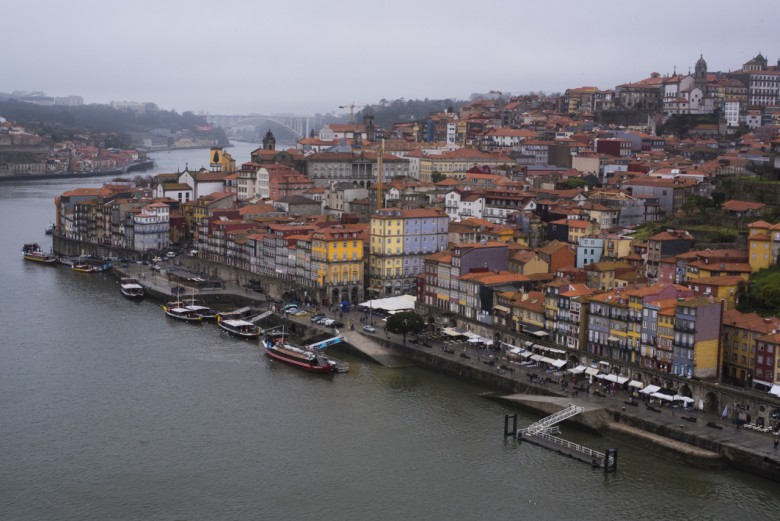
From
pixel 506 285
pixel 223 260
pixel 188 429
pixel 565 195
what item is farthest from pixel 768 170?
pixel 188 429

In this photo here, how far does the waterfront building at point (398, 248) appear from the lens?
29.7 m

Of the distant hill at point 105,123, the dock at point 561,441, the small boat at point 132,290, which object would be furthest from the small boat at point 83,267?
the distant hill at point 105,123

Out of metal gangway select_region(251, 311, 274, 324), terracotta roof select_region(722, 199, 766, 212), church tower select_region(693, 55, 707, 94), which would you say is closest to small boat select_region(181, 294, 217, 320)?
metal gangway select_region(251, 311, 274, 324)

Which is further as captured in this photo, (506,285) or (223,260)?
(223,260)

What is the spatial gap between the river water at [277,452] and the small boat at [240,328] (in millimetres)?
1160

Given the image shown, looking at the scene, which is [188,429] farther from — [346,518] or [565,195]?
[565,195]

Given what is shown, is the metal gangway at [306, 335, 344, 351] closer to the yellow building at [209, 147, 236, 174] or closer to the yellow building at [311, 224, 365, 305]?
the yellow building at [311, 224, 365, 305]

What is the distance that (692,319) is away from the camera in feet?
63.9

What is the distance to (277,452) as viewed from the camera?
1772 centimetres

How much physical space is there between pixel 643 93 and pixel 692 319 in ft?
122

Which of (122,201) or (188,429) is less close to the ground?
(122,201)

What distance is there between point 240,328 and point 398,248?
575 cm

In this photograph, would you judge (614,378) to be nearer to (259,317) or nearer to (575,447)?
(575,447)

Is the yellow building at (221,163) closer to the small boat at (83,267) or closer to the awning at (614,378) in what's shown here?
the small boat at (83,267)
